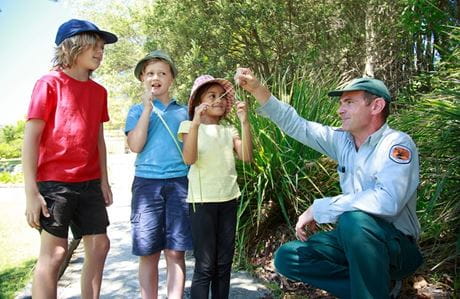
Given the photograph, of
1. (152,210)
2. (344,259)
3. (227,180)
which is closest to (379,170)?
(344,259)

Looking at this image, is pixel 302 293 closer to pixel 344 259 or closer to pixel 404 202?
pixel 344 259

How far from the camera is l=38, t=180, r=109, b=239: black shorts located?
2.43m

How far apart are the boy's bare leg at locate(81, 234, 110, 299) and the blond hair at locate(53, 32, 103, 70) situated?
1.04 meters

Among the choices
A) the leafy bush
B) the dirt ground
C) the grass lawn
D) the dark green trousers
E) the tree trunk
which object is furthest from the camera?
the leafy bush

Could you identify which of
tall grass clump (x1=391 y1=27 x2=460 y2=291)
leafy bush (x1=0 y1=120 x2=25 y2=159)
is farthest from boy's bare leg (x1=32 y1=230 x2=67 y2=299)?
leafy bush (x1=0 y1=120 x2=25 y2=159)

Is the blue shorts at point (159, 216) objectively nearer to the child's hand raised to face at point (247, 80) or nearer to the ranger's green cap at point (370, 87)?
the child's hand raised to face at point (247, 80)

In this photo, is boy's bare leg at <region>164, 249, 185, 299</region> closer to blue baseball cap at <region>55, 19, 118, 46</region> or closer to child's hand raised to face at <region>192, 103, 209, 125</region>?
child's hand raised to face at <region>192, 103, 209, 125</region>

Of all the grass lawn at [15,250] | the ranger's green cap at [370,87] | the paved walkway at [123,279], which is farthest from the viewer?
the grass lawn at [15,250]

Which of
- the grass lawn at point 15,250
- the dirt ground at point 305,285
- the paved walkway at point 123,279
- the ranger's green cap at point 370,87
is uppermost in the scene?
the ranger's green cap at point 370,87

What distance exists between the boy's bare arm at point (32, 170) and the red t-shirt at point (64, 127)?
0.06 metres

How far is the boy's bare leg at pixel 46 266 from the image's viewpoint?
8.01ft

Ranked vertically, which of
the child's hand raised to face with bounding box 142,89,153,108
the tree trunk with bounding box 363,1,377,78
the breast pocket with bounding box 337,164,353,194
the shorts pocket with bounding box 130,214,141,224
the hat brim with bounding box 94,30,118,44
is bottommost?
the shorts pocket with bounding box 130,214,141,224

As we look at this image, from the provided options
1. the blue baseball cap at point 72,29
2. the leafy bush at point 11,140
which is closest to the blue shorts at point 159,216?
the blue baseball cap at point 72,29

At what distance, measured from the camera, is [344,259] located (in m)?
2.44
